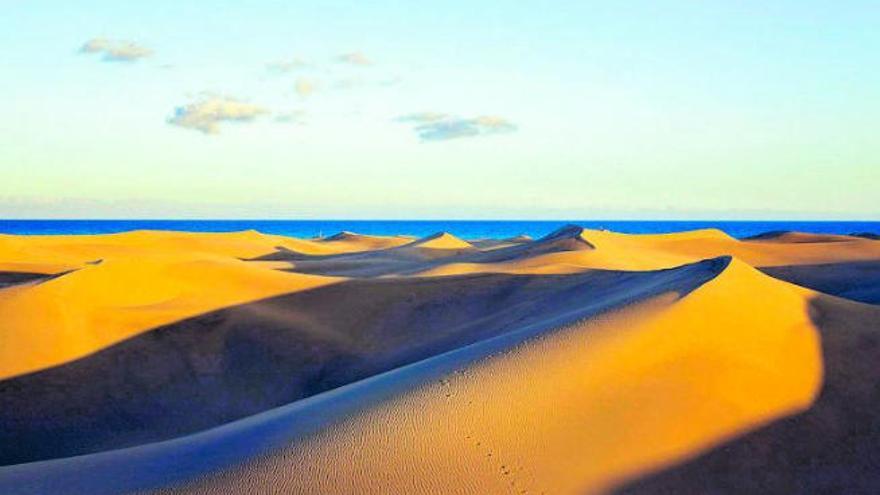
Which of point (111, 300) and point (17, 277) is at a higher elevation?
point (111, 300)

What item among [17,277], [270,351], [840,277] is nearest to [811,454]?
[270,351]

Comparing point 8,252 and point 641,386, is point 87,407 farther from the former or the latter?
point 8,252

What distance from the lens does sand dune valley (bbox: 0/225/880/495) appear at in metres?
5.82

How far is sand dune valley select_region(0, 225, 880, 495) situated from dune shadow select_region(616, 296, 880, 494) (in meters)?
0.02

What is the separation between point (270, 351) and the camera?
1210cm

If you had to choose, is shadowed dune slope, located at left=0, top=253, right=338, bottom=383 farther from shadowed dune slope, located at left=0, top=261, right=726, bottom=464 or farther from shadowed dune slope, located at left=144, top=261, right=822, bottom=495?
shadowed dune slope, located at left=144, top=261, right=822, bottom=495

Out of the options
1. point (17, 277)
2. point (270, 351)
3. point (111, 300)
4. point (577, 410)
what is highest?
point (577, 410)

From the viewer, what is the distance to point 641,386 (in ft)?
22.4

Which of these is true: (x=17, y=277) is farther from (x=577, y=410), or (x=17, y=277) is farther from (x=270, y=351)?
(x=577, y=410)

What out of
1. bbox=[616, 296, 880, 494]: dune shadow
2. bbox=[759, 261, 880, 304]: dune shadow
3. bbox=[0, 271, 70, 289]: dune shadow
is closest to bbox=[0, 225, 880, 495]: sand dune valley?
bbox=[616, 296, 880, 494]: dune shadow

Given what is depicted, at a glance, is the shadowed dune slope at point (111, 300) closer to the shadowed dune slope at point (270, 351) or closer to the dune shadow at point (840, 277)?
the shadowed dune slope at point (270, 351)

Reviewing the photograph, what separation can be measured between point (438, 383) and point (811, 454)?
2.72m

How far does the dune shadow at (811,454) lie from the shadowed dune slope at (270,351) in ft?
7.76

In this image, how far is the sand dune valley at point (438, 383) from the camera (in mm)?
5816
